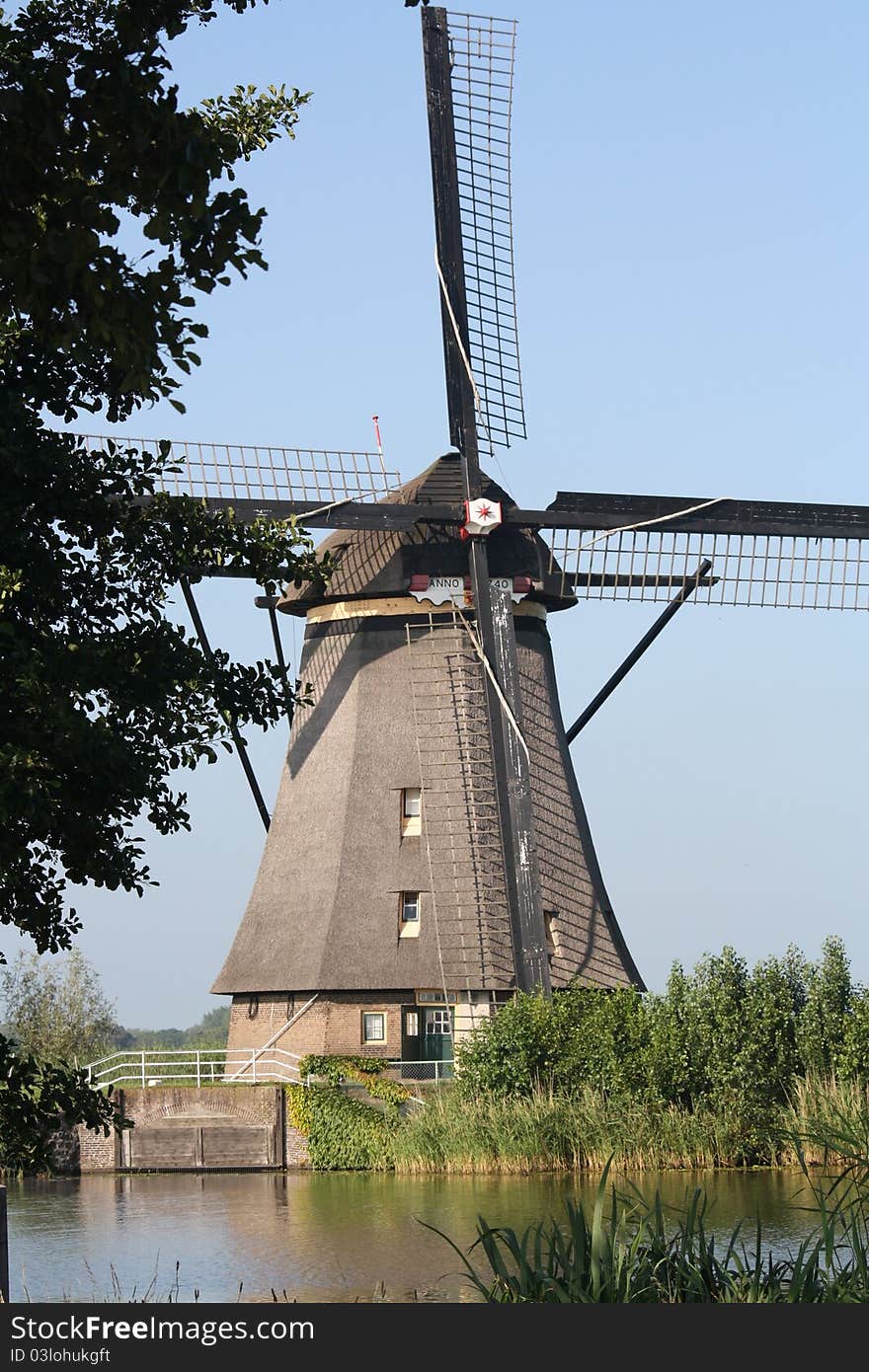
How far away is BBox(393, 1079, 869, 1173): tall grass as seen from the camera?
23.0 metres

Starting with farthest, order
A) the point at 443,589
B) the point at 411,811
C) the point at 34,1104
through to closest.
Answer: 1. the point at 411,811
2. the point at 443,589
3. the point at 34,1104

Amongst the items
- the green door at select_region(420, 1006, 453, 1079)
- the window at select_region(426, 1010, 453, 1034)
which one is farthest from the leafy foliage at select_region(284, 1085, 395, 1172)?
the window at select_region(426, 1010, 453, 1034)

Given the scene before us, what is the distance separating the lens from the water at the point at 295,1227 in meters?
14.2

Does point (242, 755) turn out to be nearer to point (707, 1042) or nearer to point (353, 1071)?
point (353, 1071)

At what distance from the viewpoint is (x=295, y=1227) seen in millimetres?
19141

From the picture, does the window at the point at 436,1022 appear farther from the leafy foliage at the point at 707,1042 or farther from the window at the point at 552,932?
the leafy foliage at the point at 707,1042

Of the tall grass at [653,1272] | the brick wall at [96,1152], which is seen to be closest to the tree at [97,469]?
the tall grass at [653,1272]

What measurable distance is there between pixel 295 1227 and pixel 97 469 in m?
11.7

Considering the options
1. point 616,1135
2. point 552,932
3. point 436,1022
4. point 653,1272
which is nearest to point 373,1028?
point 436,1022

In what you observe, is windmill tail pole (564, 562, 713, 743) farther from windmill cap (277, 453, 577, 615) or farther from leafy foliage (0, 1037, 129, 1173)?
leafy foliage (0, 1037, 129, 1173)

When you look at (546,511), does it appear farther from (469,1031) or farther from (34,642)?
(34,642)

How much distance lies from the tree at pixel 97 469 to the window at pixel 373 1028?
18.5 meters

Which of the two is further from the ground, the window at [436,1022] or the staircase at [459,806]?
the staircase at [459,806]

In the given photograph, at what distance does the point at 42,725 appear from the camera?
28.1 ft
